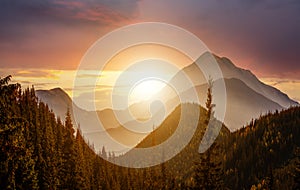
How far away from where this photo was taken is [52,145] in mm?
82625

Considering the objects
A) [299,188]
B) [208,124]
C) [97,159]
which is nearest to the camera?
[208,124]

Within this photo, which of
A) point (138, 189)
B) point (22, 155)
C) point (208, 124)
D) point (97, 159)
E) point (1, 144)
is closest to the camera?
point (1, 144)

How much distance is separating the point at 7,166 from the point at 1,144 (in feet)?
5.53

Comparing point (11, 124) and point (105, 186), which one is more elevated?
point (105, 186)

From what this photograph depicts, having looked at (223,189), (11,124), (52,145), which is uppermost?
(52,145)

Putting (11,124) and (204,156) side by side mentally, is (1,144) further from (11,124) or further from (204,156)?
(204,156)

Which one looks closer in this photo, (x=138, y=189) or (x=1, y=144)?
(x=1, y=144)

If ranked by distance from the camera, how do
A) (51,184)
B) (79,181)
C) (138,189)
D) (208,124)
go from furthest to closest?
1. (138,189)
2. (79,181)
3. (51,184)
4. (208,124)

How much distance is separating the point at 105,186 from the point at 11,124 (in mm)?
102591

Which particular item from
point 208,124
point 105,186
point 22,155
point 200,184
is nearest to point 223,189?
point 200,184

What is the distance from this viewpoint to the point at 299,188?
44.0m

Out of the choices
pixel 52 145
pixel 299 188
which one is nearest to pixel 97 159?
pixel 52 145

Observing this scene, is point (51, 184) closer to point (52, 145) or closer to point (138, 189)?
point (52, 145)

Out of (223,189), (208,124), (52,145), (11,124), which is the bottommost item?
(223,189)
